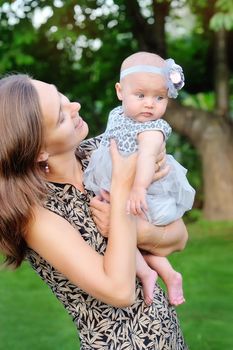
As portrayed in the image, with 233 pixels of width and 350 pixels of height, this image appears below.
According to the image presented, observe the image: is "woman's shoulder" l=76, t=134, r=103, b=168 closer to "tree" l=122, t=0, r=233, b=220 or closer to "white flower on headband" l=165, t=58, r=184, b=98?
"white flower on headband" l=165, t=58, r=184, b=98

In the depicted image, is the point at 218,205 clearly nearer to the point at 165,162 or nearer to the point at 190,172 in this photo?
the point at 190,172

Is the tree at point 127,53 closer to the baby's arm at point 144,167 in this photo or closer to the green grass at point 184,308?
the green grass at point 184,308

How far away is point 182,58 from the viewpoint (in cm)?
1304

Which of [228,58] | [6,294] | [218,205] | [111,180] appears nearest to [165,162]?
[111,180]

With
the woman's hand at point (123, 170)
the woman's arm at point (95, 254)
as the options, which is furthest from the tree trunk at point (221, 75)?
the woman's arm at point (95, 254)

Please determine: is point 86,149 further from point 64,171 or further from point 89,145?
point 64,171

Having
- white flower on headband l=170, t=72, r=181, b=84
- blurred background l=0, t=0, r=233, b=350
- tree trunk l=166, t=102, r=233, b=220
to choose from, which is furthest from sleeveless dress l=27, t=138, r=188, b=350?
tree trunk l=166, t=102, r=233, b=220

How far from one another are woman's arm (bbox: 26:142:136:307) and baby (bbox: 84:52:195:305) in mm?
170

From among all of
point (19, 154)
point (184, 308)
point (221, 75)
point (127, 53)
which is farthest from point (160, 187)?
point (127, 53)

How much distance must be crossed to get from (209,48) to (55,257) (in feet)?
34.9

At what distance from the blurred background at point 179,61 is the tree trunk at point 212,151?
0.04 ft

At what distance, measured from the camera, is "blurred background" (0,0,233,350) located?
8539mm

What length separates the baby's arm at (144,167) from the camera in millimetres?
2379

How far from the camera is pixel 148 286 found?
2.55 metres
